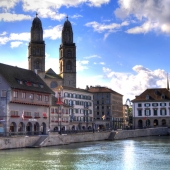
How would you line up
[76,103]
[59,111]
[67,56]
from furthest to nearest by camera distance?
[67,56] → [76,103] → [59,111]

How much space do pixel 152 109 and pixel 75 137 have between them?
56729 mm

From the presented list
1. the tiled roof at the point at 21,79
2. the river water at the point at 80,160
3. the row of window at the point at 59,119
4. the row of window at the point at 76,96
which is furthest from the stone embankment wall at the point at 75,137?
the row of window at the point at 76,96

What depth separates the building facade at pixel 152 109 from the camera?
127312 millimetres

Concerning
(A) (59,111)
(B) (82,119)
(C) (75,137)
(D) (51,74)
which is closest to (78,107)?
(B) (82,119)

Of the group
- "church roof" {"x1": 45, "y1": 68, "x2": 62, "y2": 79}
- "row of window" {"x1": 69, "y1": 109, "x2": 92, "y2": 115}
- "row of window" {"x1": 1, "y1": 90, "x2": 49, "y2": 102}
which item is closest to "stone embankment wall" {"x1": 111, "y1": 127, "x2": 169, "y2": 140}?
"row of window" {"x1": 69, "y1": 109, "x2": 92, "y2": 115}

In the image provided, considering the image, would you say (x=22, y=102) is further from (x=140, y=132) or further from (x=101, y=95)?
(x=101, y=95)

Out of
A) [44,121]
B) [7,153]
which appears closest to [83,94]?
[44,121]

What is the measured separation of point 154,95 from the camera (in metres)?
130

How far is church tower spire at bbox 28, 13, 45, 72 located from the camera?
137m

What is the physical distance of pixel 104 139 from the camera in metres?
89.7

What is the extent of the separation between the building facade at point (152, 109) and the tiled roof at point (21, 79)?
169ft

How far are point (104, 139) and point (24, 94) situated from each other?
2308cm

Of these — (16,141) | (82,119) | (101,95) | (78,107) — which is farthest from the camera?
(101,95)

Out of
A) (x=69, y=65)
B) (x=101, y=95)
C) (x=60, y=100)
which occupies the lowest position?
(x=60, y=100)
